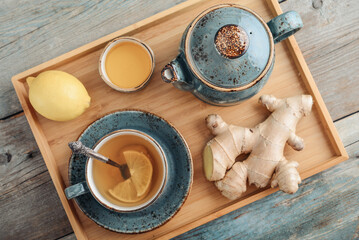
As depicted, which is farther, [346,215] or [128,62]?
[346,215]

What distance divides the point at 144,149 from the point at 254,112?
11.5 inches

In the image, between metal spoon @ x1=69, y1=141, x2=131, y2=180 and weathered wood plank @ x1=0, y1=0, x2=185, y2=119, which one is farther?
weathered wood plank @ x1=0, y1=0, x2=185, y2=119

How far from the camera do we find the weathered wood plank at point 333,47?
86 cm

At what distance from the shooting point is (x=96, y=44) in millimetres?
703

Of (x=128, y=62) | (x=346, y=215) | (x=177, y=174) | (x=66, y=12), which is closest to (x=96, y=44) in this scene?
(x=128, y=62)

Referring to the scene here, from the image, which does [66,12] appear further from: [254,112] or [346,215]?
[346,215]

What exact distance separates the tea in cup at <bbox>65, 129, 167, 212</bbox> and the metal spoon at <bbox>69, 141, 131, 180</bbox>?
0.04 feet

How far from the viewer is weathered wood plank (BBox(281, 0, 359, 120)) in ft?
2.81

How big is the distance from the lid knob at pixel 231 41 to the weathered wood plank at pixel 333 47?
1.45 ft

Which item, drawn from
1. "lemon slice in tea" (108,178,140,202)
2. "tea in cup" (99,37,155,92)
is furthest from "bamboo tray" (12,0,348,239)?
"lemon slice in tea" (108,178,140,202)

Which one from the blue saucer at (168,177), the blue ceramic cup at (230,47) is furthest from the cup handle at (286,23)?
the blue saucer at (168,177)

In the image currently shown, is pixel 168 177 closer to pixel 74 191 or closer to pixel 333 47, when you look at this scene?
pixel 74 191

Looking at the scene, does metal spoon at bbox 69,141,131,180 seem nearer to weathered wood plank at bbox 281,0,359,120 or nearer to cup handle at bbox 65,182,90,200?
cup handle at bbox 65,182,90,200

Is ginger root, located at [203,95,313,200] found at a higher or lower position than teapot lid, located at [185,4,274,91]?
lower
